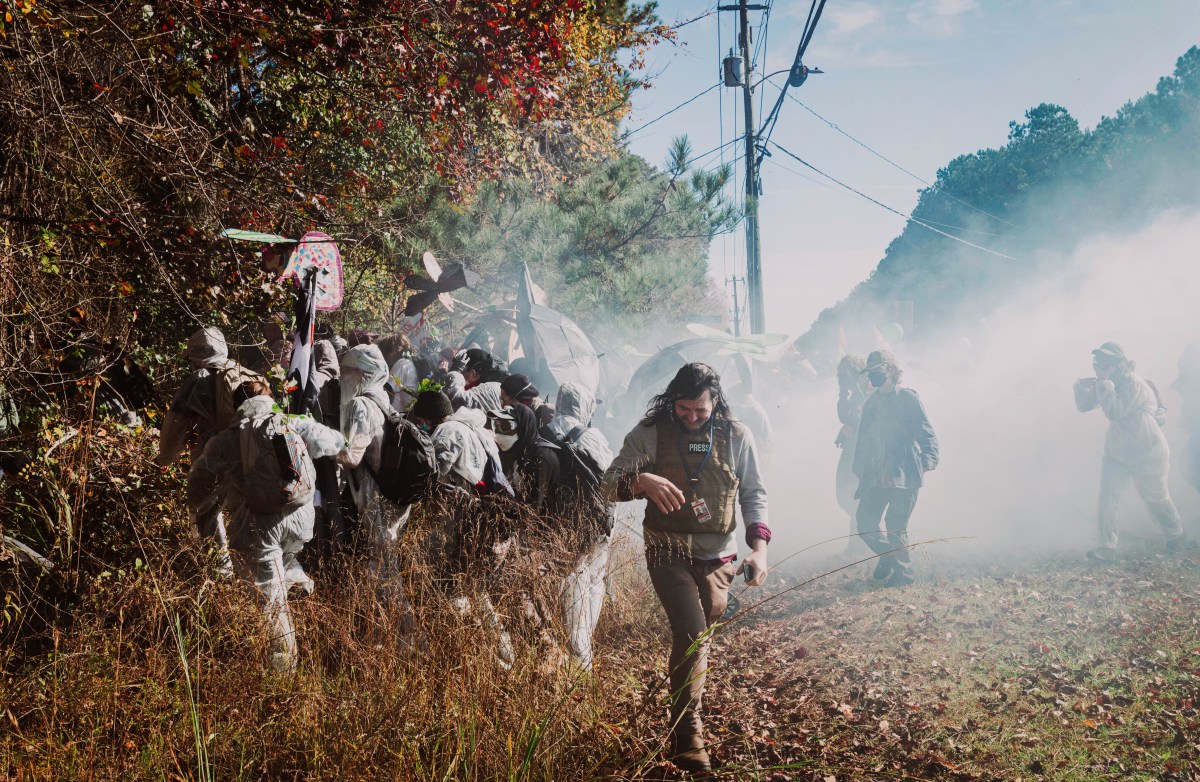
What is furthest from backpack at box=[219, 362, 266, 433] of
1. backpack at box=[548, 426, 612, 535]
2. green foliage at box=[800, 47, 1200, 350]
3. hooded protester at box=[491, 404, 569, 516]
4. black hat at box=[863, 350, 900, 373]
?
green foliage at box=[800, 47, 1200, 350]

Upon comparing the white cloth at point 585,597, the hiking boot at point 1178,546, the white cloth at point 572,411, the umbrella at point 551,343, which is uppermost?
the umbrella at point 551,343

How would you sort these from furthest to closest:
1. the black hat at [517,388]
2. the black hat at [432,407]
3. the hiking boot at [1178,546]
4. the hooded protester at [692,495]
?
the hiking boot at [1178,546] < the black hat at [517,388] < the black hat at [432,407] < the hooded protester at [692,495]

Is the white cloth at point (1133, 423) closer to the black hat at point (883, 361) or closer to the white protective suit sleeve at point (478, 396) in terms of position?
the black hat at point (883, 361)

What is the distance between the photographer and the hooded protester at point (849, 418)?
35.4 ft

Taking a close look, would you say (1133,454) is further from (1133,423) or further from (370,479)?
(370,479)

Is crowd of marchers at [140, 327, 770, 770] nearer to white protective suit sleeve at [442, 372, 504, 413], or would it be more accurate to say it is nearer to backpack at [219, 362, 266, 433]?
backpack at [219, 362, 266, 433]

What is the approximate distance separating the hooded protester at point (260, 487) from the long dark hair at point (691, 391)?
1.95 meters

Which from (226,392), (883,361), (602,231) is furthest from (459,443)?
(602,231)

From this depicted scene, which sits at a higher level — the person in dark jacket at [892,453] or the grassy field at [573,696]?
the person in dark jacket at [892,453]

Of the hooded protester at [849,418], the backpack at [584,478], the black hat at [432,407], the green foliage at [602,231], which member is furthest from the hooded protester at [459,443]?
the green foliage at [602,231]

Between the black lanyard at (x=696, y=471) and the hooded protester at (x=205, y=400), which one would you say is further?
the hooded protester at (x=205, y=400)

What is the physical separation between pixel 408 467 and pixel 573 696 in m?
2.15

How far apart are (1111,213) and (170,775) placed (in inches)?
1253

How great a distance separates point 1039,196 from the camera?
31797mm
